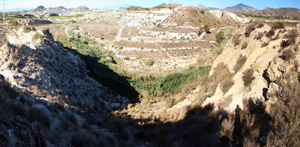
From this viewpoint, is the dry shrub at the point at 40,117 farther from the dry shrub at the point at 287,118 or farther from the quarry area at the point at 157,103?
the dry shrub at the point at 287,118

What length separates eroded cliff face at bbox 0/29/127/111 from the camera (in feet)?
23.4

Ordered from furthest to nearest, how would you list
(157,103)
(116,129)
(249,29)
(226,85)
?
(249,29) → (157,103) → (226,85) → (116,129)

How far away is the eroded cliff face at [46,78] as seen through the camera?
7.14 metres

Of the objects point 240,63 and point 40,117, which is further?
point 240,63

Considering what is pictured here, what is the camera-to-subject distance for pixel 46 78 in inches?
327

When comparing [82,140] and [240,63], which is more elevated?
[240,63]

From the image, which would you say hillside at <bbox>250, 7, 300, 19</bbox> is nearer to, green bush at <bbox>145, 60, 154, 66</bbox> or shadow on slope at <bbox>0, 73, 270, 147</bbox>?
green bush at <bbox>145, 60, 154, 66</bbox>

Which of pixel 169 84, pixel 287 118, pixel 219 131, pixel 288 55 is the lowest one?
pixel 169 84

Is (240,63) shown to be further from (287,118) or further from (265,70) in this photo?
(287,118)

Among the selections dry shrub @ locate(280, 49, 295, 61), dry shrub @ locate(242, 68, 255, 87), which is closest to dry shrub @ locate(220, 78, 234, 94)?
dry shrub @ locate(242, 68, 255, 87)

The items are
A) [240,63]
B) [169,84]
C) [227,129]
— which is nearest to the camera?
[227,129]

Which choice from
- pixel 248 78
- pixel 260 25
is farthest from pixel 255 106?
pixel 260 25

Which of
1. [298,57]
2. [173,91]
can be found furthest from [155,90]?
[298,57]

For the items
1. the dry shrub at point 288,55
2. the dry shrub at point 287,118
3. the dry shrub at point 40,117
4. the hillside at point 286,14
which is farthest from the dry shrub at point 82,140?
the hillside at point 286,14
